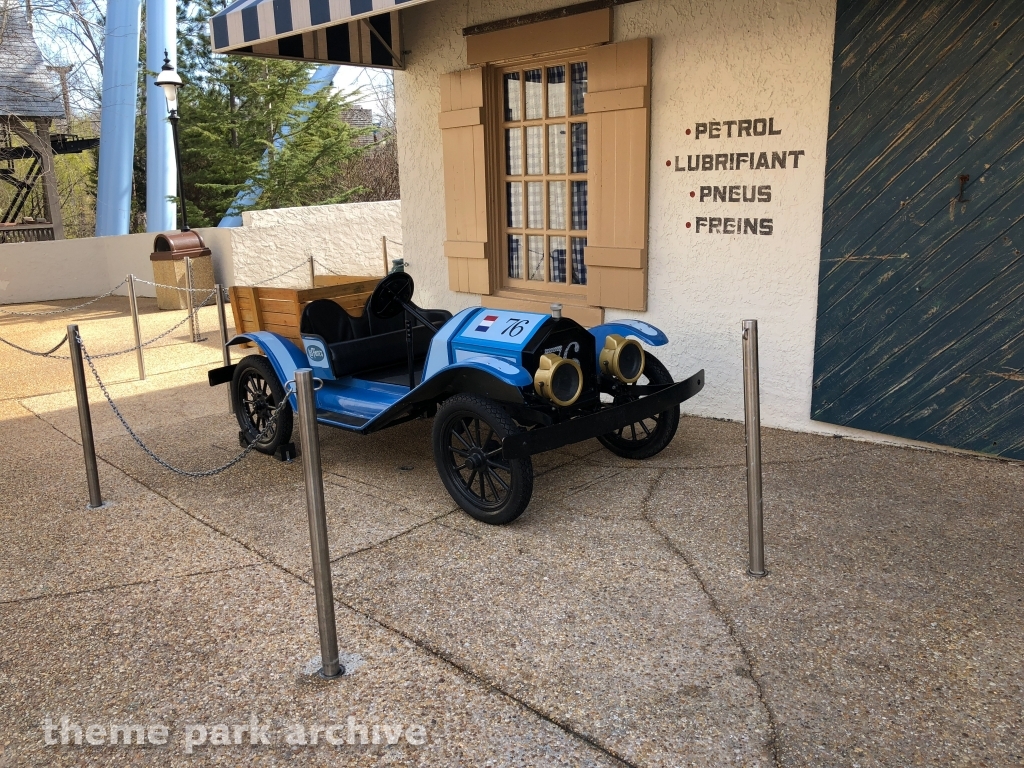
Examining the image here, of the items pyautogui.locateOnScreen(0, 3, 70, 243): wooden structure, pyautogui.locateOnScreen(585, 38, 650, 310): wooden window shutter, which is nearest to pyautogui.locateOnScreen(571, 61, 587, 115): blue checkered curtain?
pyautogui.locateOnScreen(585, 38, 650, 310): wooden window shutter

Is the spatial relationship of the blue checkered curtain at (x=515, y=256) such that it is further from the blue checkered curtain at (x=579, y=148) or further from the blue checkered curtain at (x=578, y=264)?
the blue checkered curtain at (x=579, y=148)

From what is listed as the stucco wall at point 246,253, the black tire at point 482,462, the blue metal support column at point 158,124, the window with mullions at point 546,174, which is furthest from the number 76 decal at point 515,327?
the blue metal support column at point 158,124

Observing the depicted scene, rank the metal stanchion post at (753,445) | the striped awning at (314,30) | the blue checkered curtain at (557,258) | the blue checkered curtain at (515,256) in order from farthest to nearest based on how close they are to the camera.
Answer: the blue checkered curtain at (515,256) < the blue checkered curtain at (557,258) < the striped awning at (314,30) < the metal stanchion post at (753,445)

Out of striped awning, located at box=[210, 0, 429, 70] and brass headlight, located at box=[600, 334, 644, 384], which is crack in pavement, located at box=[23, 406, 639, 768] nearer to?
brass headlight, located at box=[600, 334, 644, 384]

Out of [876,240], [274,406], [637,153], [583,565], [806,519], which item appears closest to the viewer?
[583,565]

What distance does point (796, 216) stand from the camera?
A: 5.11m

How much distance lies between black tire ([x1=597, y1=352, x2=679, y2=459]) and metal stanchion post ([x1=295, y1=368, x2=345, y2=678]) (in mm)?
2376

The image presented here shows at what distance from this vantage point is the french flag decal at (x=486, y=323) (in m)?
4.26

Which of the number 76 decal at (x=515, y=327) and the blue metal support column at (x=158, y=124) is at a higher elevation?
the blue metal support column at (x=158, y=124)

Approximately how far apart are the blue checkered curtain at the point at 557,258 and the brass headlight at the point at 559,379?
2586 millimetres

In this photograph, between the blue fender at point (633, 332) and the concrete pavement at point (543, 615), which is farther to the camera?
the blue fender at point (633, 332)

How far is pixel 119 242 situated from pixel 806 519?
45.8 feet

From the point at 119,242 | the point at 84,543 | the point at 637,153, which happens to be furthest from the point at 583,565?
the point at 119,242

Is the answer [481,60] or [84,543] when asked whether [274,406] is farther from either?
[481,60]
